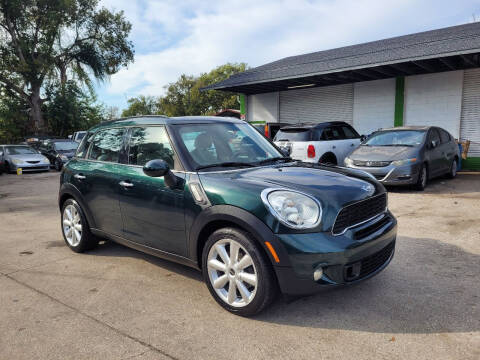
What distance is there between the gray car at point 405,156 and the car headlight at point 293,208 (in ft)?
20.4

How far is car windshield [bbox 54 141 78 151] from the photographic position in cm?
1917

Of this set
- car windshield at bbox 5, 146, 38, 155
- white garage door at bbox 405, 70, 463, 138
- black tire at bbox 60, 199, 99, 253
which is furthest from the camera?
car windshield at bbox 5, 146, 38, 155

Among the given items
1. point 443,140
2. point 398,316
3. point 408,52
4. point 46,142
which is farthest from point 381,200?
point 46,142

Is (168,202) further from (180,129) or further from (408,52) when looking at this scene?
(408,52)

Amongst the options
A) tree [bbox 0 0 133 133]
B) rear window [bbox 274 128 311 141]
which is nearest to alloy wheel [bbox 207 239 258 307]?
rear window [bbox 274 128 311 141]

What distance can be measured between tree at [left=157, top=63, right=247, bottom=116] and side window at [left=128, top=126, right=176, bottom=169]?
53.0 metres

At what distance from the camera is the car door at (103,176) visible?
407 cm

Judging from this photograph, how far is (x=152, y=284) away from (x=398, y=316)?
222 cm

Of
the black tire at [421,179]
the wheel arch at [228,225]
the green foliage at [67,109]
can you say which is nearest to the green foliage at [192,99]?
the green foliage at [67,109]

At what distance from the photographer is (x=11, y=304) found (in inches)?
131

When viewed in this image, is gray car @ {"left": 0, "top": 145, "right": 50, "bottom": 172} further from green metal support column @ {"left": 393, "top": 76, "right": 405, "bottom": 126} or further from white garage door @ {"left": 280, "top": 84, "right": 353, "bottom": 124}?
green metal support column @ {"left": 393, "top": 76, "right": 405, "bottom": 126}

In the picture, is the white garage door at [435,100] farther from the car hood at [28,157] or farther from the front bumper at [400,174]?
the car hood at [28,157]

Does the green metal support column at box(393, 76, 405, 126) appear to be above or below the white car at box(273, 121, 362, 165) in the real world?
above

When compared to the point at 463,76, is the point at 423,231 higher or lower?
lower
